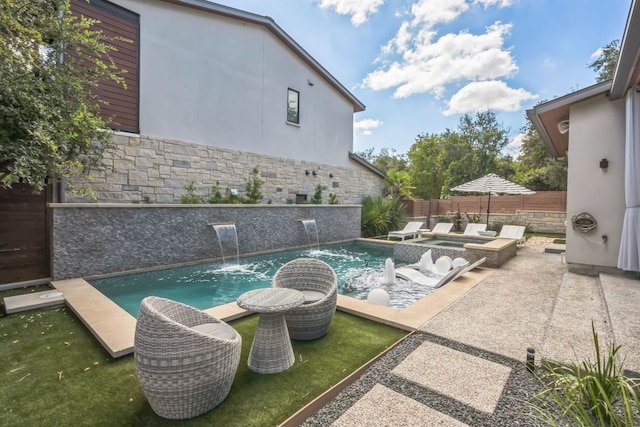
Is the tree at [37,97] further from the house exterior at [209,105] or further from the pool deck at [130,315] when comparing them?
the house exterior at [209,105]

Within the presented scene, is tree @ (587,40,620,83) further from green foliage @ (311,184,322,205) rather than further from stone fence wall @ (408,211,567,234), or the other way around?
green foliage @ (311,184,322,205)

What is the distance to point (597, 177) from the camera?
6.04 m

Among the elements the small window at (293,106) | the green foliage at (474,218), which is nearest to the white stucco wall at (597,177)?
the small window at (293,106)

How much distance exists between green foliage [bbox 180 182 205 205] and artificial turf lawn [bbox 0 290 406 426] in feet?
18.0

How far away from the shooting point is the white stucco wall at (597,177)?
580cm

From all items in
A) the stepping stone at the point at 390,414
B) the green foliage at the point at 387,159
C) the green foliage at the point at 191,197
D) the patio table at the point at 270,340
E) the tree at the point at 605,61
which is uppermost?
the tree at the point at 605,61

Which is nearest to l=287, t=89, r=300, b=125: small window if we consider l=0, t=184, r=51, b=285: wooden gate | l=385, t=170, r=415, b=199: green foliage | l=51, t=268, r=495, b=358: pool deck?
l=385, t=170, r=415, b=199: green foliage

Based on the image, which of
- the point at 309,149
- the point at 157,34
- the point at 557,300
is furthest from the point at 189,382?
the point at 309,149

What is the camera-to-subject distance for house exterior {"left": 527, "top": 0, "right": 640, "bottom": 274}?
5.25 metres

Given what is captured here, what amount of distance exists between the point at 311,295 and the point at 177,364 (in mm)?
1810

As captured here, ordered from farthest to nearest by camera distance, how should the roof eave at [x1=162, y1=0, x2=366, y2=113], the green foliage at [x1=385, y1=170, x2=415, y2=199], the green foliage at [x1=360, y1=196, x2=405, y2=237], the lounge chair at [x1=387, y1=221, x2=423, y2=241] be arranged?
the green foliage at [x1=385, y1=170, x2=415, y2=199]
the green foliage at [x1=360, y1=196, x2=405, y2=237]
the lounge chair at [x1=387, y1=221, x2=423, y2=241]
the roof eave at [x1=162, y1=0, x2=366, y2=113]

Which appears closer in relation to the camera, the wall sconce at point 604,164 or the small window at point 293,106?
the wall sconce at point 604,164

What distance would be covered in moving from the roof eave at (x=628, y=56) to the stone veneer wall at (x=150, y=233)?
8961 millimetres

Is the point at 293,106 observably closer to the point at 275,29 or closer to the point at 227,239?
the point at 275,29
